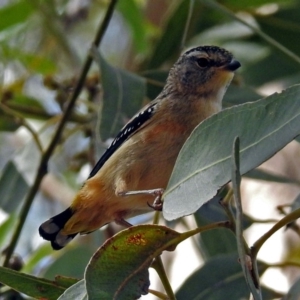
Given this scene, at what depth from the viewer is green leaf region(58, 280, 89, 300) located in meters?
1.99

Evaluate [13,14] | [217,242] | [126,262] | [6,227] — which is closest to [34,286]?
[126,262]

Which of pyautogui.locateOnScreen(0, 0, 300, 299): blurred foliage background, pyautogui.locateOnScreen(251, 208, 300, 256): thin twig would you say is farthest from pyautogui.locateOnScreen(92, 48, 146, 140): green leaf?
pyautogui.locateOnScreen(251, 208, 300, 256): thin twig

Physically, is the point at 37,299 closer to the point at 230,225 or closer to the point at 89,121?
the point at 230,225

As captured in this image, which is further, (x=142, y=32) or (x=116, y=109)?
(x=142, y=32)

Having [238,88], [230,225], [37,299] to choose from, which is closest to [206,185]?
[230,225]

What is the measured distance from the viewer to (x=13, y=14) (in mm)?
4121

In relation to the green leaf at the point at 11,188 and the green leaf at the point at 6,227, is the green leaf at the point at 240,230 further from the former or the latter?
the green leaf at the point at 6,227

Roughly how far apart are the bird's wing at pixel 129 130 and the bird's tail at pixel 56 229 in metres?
0.23

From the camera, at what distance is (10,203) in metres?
3.59

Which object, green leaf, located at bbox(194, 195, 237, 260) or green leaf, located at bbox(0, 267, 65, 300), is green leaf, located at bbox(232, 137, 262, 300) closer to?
green leaf, located at bbox(0, 267, 65, 300)

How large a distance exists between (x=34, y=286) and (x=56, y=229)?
838 mm

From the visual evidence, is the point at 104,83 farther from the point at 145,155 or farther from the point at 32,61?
the point at 32,61

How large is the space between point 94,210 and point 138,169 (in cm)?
31

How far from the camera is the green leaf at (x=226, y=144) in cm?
A: 176
